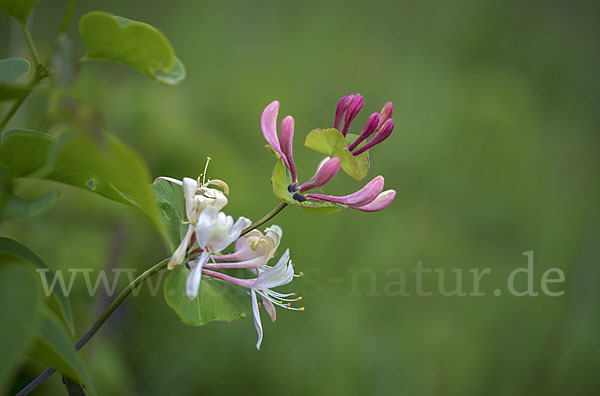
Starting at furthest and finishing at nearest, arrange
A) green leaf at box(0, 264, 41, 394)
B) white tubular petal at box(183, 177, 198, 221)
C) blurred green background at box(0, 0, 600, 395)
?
blurred green background at box(0, 0, 600, 395) < white tubular petal at box(183, 177, 198, 221) < green leaf at box(0, 264, 41, 394)

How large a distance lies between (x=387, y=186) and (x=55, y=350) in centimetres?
122

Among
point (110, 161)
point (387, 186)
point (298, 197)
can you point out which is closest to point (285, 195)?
point (298, 197)

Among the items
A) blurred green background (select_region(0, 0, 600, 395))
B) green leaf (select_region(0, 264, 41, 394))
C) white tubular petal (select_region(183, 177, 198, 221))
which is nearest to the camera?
green leaf (select_region(0, 264, 41, 394))

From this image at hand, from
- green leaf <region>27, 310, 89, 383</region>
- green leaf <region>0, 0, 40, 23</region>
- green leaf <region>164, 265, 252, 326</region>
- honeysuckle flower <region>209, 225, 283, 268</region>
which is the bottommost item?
green leaf <region>164, 265, 252, 326</region>

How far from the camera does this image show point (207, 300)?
0.83 feet

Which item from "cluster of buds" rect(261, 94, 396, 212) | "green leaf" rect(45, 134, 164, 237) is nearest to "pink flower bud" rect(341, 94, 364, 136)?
"cluster of buds" rect(261, 94, 396, 212)

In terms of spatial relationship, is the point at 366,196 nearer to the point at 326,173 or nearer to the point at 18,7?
the point at 326,173

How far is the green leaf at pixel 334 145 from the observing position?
238 millimetres

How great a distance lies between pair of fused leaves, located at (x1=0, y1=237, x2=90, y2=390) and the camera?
0.13m

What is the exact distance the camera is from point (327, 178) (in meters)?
0.24

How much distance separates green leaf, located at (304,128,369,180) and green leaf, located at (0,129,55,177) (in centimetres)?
11

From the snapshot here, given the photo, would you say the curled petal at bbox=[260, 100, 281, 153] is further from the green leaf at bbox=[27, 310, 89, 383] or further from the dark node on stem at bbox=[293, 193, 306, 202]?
the green leaf at bbox=[27, 310, 89, 383]

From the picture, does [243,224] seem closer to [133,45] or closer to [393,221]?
[133,45]

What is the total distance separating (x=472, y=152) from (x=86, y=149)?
150cm
